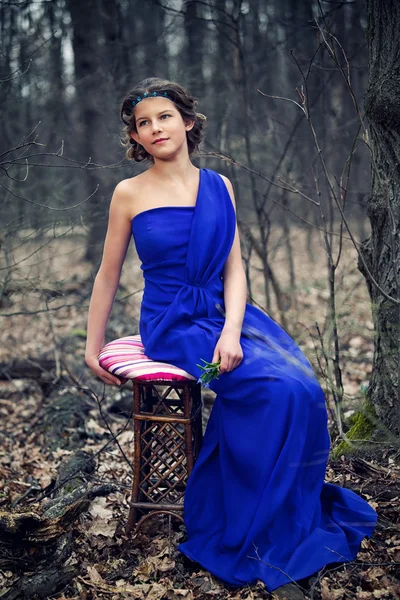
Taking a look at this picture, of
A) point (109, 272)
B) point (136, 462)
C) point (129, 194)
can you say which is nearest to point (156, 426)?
point (136, 462)

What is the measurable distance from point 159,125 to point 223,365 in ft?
3.61

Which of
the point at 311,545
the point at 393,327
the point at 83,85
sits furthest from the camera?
the point at 83,85

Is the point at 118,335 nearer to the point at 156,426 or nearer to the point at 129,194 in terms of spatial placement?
the point at 156,426

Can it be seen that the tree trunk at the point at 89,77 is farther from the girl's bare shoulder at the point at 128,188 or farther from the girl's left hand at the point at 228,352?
the girl's left hand at the point at 228,352

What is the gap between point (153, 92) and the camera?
250 cm

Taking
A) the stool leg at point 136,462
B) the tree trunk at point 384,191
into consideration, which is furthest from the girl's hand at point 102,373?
the tree trunk at point 384,191

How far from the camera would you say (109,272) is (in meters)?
2.65

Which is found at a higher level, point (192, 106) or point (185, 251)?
point (192, 106)

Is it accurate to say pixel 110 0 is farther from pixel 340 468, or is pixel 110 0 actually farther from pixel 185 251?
pixel 340 468

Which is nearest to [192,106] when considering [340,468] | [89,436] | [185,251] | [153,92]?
[153,92]

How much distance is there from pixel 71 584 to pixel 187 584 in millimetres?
489

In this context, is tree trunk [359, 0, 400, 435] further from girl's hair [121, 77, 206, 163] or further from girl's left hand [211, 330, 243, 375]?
girl's hair [121, 77, 206, 163]

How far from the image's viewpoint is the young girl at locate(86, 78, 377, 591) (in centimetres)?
223

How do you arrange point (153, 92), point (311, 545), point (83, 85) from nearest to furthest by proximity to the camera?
1. point (311, 545)
2. point (153, 92)
3. point (83, 85)
